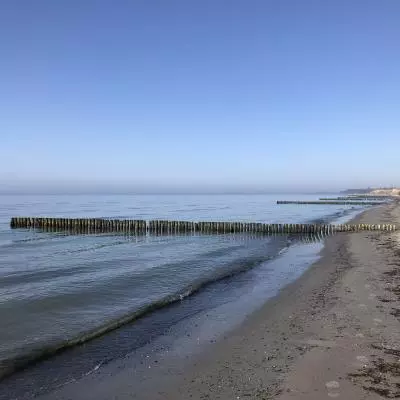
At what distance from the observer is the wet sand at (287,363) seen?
7.16 m

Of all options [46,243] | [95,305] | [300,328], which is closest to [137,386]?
[300,328]

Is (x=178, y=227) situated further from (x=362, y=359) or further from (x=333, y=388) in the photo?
(x=333, y=388)

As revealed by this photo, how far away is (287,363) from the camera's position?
325 inches

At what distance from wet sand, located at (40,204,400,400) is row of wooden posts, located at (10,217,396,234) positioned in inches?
1156

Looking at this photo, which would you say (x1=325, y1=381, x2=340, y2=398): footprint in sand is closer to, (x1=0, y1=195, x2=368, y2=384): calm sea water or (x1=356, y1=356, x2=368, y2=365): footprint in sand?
(x1=356, y1=356, x2=368, y2=365): footprint in sand

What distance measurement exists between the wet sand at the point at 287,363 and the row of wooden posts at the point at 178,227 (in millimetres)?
29353

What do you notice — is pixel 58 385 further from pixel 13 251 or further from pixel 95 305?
pixel 13 251

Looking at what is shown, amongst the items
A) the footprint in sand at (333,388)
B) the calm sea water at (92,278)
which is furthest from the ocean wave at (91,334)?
the footprint in sand at (333,388)

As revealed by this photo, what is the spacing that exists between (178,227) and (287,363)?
128 ft

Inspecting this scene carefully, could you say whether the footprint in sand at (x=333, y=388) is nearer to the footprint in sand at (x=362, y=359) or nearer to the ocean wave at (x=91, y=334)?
the footprint in sand at (x=362, y=359)

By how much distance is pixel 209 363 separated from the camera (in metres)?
8.62

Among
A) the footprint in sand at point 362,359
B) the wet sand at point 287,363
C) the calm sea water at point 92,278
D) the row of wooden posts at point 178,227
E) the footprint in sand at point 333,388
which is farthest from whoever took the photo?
the row of wooden posts at point 178,227

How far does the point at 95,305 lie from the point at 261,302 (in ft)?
18.8

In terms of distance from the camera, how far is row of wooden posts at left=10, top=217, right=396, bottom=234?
41.9 m
